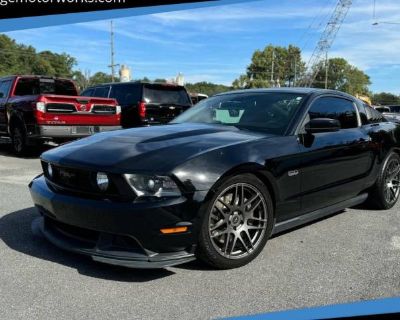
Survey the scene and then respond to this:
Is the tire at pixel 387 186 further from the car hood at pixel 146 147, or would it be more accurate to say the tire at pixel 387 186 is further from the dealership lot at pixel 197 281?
the car hood at pixel 146 147

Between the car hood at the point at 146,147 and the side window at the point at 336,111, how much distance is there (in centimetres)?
86

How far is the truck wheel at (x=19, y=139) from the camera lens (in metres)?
10.6

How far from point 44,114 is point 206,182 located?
7.30 m

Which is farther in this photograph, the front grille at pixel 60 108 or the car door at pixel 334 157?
the front grille at pixel 60 108

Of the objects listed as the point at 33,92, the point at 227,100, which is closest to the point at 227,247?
the point at 227,100

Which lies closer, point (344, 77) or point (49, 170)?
point (49, 170)

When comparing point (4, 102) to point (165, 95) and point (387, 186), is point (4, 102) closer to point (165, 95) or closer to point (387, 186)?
point (165, 95)

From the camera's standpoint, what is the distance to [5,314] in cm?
292

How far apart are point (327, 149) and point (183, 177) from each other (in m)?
1.84

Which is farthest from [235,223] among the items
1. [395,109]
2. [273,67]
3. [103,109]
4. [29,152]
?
[273,67]

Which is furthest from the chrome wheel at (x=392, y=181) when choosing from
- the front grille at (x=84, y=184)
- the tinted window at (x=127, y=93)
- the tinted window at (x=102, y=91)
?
the tinted window at (x=102, y=91)

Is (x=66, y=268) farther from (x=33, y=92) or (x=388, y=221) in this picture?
(x=33, y=92)

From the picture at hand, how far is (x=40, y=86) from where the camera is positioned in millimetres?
11859

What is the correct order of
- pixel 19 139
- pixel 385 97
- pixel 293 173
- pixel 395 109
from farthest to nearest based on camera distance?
1. pixel 385 97
2. pixel 395 109
3. pixel 19 139
4. pixel 293 173
